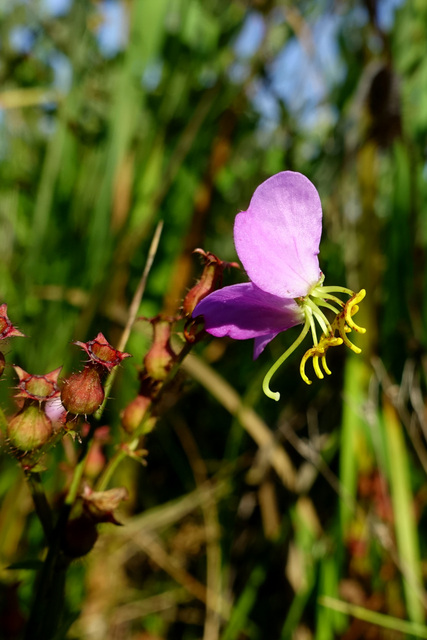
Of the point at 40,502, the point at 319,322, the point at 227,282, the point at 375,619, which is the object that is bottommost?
the point at 375,619

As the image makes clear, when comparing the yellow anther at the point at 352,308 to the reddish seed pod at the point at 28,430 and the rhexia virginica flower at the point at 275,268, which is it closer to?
the rhexia virginica flower at the point at 275,268

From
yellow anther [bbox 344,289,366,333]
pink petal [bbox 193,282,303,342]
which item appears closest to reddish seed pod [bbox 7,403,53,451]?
pink petal [bbox 193,282,303,342]

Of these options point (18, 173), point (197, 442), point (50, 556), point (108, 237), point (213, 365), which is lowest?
point (50, 556)

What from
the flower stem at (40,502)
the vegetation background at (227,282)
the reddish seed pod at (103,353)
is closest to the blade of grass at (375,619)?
the vegetation background at (227,282)

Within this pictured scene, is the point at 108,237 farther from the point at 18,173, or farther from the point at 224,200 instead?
the point at 18,173

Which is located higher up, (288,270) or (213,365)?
(213,365)

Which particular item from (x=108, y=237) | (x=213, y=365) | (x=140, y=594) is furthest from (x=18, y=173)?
(x=140, y=594)

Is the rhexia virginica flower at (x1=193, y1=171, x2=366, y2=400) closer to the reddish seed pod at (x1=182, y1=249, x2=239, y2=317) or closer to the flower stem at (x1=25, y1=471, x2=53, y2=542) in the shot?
the reddish seed pod at (x1=182, y1=249, x2=239, y2=317)

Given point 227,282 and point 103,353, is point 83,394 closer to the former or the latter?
point 103,353

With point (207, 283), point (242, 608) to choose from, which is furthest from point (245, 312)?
point (242, 608)
